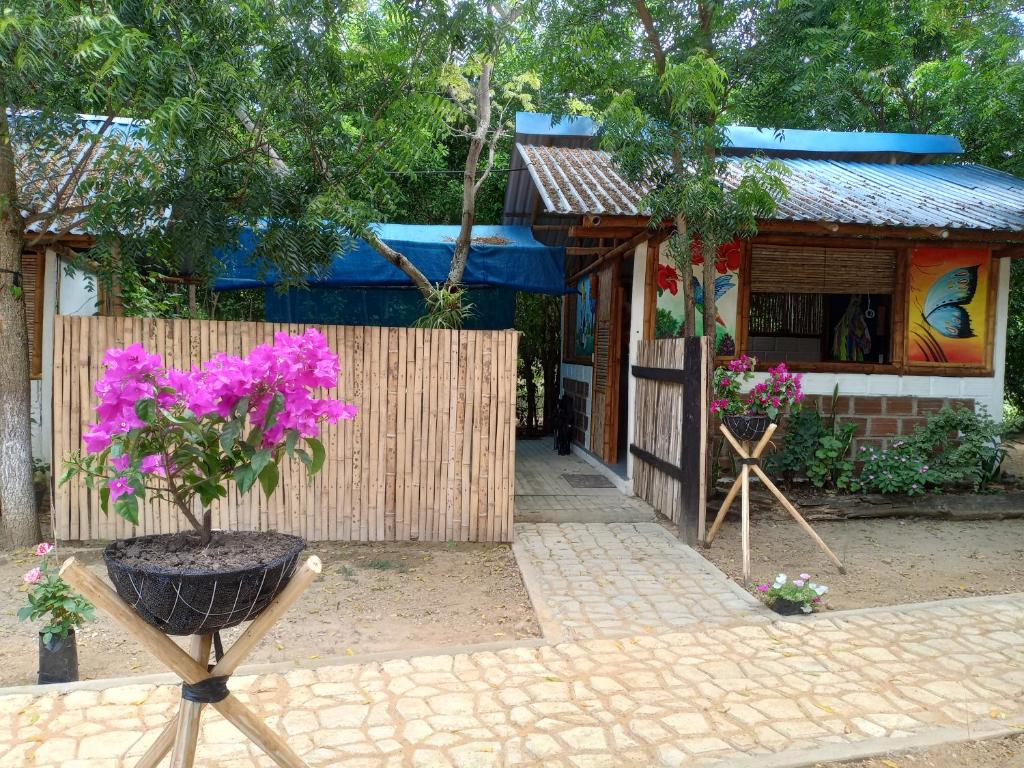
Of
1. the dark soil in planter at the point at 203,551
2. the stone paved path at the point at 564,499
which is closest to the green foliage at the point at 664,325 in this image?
the stone paved path at the point at 564,499

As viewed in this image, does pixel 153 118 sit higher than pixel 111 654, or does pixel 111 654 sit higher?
pixel 153 118

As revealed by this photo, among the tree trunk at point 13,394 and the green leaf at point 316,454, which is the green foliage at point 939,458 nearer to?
the green leaf at point 316,454

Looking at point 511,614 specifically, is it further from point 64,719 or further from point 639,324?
point 639,324

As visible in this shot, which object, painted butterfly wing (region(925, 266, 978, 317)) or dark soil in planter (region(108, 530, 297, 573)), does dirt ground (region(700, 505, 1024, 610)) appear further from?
dark soil in planter (region(108, 530, 297, 573))

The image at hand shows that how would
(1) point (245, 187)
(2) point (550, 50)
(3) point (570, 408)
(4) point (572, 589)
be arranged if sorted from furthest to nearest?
(3) point (570, 408)
(2) point (550, 50)
(1) point (245, 187)
(4) point (572, 589)

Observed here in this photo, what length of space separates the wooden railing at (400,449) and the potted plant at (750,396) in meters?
1.74

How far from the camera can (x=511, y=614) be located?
174 inches

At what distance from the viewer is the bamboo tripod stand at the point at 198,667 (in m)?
2.00

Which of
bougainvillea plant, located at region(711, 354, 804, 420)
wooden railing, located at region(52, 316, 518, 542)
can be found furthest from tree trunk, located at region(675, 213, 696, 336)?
wooden railing, located at region(52, 316, 518, 542)

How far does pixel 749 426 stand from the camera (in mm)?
5367

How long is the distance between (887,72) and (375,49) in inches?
381

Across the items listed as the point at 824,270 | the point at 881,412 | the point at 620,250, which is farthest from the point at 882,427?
the point at 620,250

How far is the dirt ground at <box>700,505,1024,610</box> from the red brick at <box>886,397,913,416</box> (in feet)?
4.08

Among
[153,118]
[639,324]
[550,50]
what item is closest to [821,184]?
[639,324]
